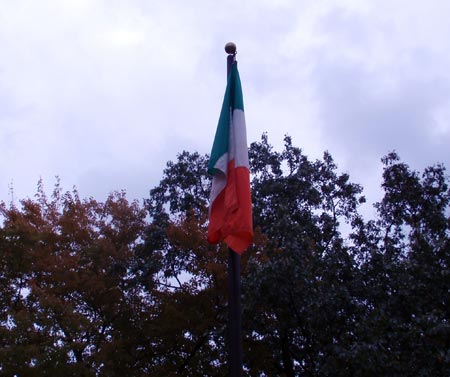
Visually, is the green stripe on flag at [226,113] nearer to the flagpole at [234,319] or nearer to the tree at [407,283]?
the flagpole at [234,319]

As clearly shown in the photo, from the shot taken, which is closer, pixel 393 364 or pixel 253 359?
pixel 393 364

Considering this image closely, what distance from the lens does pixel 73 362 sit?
1706 centimetres

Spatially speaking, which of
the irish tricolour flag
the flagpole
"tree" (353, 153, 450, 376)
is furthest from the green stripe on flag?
"tree" (353, 153, 450, 376)

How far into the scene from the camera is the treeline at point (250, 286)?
14625 millimetres

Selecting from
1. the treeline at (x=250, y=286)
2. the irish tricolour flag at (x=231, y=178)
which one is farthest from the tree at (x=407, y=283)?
the irish tricolour flag at (x=231, y=178)

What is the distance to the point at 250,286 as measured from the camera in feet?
49.1

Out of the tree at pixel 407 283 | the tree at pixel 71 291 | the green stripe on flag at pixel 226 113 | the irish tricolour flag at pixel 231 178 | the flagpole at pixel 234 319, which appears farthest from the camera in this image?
the tree at pixel 71 291

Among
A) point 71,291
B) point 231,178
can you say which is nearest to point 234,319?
point 231,178

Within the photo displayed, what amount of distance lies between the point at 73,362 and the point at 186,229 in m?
4.62

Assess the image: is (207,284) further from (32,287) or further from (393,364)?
(393,364)

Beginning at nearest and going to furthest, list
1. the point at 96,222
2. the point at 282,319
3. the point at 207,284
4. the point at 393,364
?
the point at 393,364 → the point at 282,319 → the point at 207,284 → the point at 96,222

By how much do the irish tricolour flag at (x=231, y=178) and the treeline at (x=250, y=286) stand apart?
236 inches

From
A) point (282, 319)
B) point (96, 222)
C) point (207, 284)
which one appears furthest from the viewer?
point (96, 222)

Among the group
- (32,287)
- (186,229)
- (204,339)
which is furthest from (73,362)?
(186,229)
